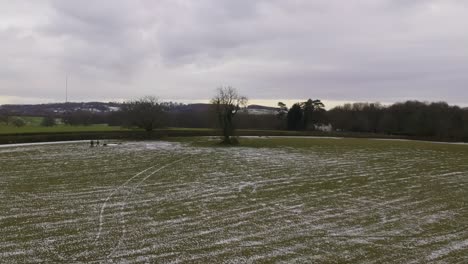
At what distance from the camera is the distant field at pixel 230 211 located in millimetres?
14641

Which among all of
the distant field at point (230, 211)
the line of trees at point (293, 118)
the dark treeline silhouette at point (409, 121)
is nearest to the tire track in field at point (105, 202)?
the distant field at point (230, 211)

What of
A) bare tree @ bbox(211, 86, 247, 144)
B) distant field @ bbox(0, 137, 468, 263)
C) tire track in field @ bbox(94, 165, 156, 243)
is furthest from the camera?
bare tree @ bbox(211, 86, 247, 144)

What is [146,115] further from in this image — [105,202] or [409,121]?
[409,121]

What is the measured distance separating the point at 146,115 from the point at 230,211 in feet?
167

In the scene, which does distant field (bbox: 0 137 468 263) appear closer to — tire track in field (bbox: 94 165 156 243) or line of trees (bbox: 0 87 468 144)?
tire track in field (bbox: 94 165 156 243)

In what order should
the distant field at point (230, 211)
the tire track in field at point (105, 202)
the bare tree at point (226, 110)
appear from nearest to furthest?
1. the distant field at point (230, 211)
2. the tire track in field at point (105, 202)
3. the bare tree at point (226, 110)

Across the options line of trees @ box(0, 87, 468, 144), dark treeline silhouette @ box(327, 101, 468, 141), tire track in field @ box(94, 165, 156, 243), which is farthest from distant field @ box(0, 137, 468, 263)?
dark treeline silhouette @ box(327, 101, 468, 141)

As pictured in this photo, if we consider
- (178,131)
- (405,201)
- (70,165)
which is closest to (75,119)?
(178,131)

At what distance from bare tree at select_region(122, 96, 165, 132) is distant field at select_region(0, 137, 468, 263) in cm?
2912

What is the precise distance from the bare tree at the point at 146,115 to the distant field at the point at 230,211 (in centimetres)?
2912

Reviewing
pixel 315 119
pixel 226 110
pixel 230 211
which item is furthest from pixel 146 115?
pixel 315 119

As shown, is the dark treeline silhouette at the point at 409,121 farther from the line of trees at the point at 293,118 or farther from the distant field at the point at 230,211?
the distant field at the point at 230,211

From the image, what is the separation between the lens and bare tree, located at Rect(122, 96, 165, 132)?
69.2 meters

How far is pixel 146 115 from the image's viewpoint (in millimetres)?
69188
